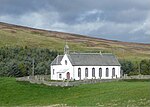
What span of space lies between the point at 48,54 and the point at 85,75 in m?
36.7

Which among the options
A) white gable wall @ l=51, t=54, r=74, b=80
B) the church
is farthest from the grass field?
the church

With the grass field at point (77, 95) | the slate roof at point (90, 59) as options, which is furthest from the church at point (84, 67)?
the grass field at point (77, 95)

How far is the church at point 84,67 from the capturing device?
90.6m

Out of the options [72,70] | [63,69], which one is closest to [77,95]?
[72,70]

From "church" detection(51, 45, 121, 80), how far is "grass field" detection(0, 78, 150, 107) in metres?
21.8

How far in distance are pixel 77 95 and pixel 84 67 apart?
38.9 meters

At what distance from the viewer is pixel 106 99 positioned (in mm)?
40969

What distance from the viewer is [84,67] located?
9094 cm

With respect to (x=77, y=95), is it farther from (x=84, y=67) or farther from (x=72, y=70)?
(x=84, y=67)

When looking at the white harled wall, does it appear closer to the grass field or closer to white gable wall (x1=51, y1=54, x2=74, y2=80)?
white gable wall (x1=51, y1=54, x2=74, y2=80)

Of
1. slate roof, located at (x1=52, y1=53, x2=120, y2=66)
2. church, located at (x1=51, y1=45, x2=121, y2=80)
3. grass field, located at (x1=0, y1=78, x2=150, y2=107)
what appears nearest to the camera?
grass field, located at (x1=0, y1=78, x2=150, y2=107)

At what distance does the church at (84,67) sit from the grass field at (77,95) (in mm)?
21835

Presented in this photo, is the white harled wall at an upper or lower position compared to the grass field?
upper

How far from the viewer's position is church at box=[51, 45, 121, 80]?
90.6 meters
